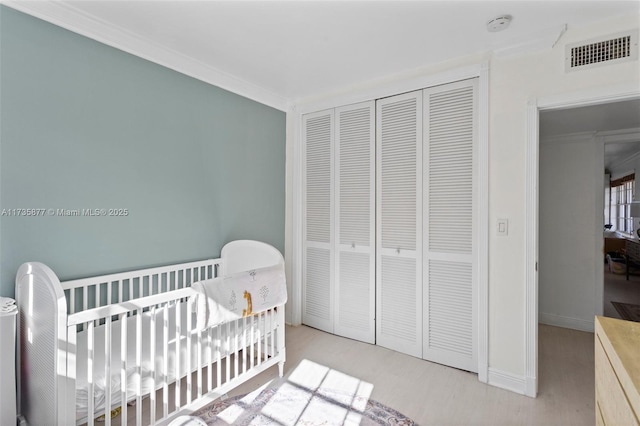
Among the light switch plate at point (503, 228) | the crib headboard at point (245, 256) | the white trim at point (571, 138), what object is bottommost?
the crib headboard at point (245, 256)

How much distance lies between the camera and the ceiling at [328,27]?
5.82 feet

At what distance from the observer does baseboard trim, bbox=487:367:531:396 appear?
6.93 feet

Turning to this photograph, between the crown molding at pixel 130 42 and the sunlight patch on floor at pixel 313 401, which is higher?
the crown molding at pixel 130 42

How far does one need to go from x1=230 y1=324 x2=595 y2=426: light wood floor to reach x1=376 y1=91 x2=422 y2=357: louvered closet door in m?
0.23

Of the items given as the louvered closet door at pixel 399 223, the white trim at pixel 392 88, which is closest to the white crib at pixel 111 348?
the louvered closet door at pixel 399 223

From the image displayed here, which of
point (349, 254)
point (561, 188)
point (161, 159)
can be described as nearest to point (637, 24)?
point (561, 188)

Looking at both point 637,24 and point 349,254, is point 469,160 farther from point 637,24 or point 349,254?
point 349,254

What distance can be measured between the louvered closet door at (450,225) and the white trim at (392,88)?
0.20 ft

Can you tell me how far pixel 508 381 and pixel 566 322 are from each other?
1835mm

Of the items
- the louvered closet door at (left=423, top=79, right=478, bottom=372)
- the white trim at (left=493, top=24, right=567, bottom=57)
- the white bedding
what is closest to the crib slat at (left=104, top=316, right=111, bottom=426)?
the white bedding

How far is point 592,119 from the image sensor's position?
2848 millimetres

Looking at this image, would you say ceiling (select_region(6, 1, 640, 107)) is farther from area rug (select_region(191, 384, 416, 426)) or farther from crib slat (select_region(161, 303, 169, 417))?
area rug (select_region(191, 384, 416, 426))

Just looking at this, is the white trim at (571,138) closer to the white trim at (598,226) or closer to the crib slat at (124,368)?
the white trim at (598,226)

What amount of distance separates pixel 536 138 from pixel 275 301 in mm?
2045
